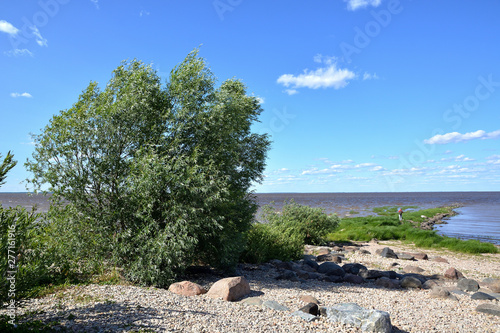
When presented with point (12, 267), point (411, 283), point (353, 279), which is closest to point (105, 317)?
point (12, 267)

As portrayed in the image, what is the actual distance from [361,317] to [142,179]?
723 cm

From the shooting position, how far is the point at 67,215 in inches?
443

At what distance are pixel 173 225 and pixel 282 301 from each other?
395 centimetres

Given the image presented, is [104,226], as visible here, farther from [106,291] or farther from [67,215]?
[106,291]

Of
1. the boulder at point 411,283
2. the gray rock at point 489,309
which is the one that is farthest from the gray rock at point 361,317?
the boulder at point 411,283

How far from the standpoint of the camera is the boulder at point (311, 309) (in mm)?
8973

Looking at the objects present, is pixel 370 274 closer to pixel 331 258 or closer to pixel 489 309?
pixel 331 258

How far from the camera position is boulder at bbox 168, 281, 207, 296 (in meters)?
9.96

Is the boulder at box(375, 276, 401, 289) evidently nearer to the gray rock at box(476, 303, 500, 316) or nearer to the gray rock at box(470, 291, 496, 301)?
the gray rock at box(470, 291, 496, 301)

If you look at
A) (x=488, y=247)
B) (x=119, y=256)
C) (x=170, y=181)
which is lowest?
(x=488, y=247)

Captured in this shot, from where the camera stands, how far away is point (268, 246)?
17078 millimetres

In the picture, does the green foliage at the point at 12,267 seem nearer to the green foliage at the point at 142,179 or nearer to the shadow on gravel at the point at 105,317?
the shadow on gravel at the point at 105,317

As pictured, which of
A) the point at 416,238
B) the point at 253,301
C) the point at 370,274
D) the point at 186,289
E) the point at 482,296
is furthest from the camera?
the point at 416,238

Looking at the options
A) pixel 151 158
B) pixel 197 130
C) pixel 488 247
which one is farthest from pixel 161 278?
pixel 488 247
